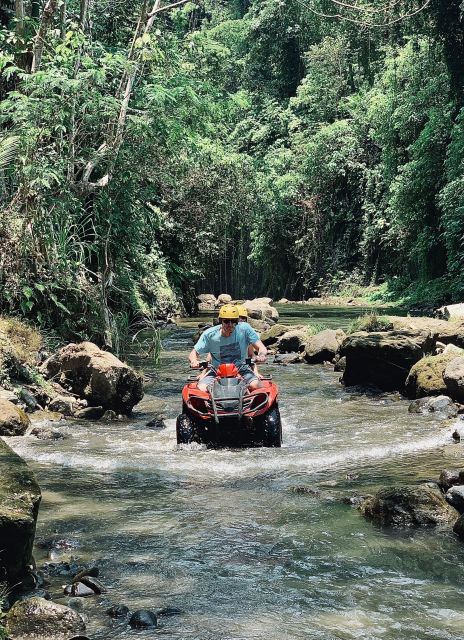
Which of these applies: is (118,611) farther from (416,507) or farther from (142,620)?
(416,507)

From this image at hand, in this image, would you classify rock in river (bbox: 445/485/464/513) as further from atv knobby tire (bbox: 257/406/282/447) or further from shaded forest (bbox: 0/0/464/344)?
shaded forest (bbox: 0/0/464/344)

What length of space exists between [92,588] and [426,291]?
25287 millimetres

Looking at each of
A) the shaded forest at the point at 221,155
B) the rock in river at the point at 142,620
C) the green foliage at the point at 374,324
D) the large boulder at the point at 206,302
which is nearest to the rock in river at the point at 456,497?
the rock in river at the point at 142,620

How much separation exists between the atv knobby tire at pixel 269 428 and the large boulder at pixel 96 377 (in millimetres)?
2959

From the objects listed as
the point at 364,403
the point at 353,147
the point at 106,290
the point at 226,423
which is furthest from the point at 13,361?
the point at 353,147

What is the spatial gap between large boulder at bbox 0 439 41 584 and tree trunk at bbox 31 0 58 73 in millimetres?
9178

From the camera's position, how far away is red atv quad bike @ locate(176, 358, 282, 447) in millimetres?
8383

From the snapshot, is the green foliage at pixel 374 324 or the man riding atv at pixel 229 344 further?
the green foliage at pixel 374 324

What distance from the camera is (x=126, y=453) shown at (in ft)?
28.4

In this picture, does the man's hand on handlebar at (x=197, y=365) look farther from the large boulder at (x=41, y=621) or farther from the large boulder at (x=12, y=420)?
the large boulder at (x=41, y=621)

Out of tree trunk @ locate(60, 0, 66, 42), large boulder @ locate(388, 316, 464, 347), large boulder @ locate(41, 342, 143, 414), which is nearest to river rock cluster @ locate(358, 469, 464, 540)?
large boulder @ locate(41, 342, 143, 414)

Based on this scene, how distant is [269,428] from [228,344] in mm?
1136

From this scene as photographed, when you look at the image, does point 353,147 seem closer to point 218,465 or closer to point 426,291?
point 426,291

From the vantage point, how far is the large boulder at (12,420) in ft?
30.2
